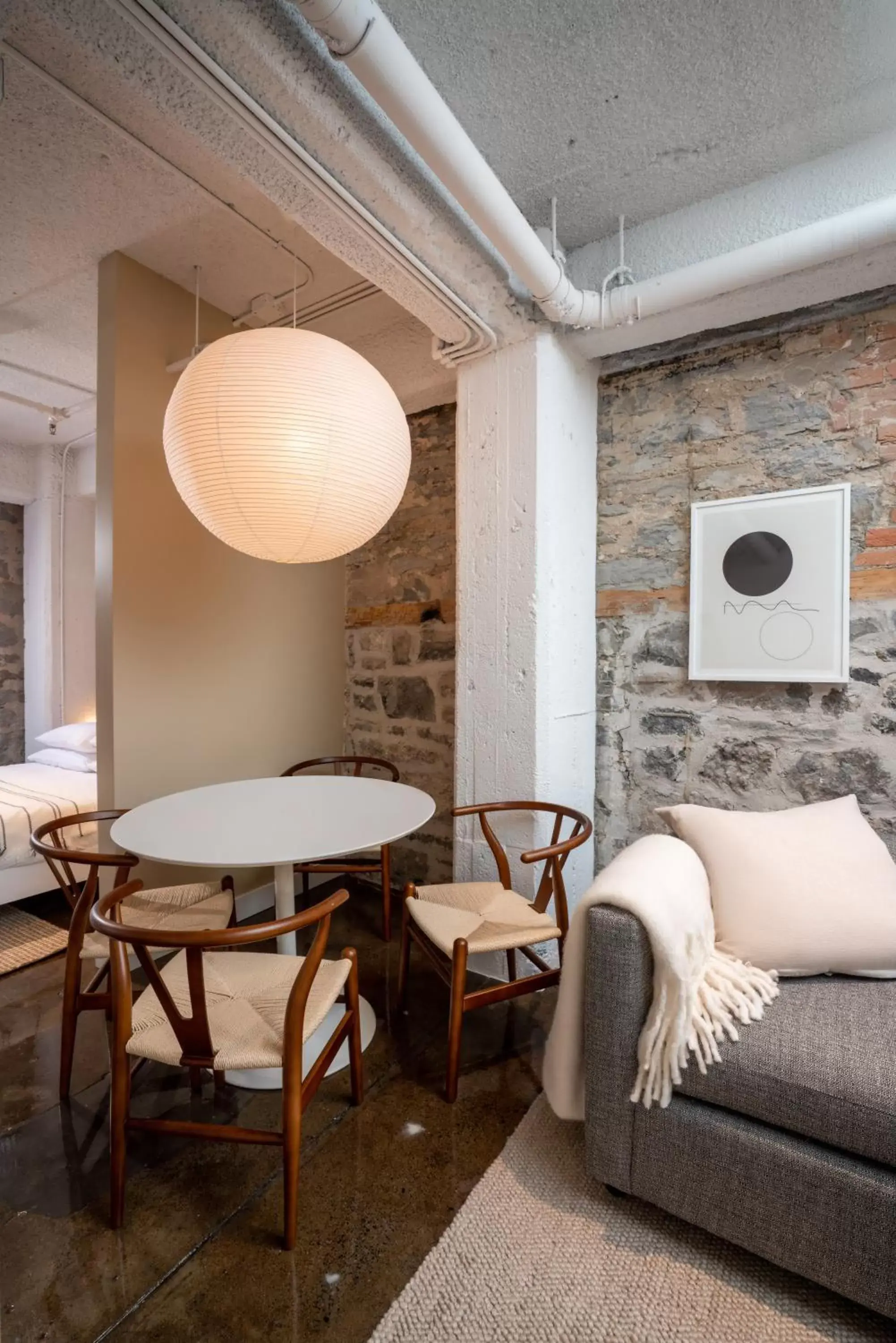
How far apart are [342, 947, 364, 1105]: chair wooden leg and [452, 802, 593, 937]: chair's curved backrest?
560mm

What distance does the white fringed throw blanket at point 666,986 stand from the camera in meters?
1.34

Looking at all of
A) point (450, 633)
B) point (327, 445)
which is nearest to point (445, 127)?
point (327, 445)

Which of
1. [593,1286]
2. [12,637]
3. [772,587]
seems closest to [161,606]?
[772,587]

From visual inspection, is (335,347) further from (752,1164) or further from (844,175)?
(752,1164)

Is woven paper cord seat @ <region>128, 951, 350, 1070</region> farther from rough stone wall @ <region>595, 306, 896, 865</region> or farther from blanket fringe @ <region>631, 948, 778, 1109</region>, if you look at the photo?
rough stone wall @ <region>595, 306, 896, 865</region>

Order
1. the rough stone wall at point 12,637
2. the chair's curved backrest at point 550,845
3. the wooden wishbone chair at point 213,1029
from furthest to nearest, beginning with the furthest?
the rough stone wall at point 12,637 → the chair's curved backrest at point 550,845 → the wooden wishbone chair at point 213,1029

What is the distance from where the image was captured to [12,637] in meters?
4.59

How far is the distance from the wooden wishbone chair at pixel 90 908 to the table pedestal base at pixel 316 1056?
0.44 m

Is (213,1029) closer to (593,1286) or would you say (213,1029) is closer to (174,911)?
(174,911)

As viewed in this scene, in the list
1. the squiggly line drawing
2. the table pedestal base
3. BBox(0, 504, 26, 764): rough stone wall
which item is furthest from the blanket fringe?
BBox(0, 504, 26, 764): rough stone wall

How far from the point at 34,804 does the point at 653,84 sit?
372 centimetres

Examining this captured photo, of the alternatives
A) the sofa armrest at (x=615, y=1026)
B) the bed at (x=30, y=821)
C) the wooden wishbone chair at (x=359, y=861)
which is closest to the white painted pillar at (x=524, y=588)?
the wooden wishbone chair at (x=359, y=861)

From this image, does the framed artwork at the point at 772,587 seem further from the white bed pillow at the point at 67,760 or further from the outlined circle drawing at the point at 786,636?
the white bed pillow at the point at 67,760

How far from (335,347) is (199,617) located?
1.51 m
